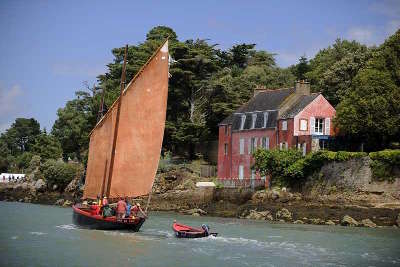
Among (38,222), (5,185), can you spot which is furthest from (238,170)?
(5,185)

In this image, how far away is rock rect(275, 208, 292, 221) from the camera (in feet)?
217

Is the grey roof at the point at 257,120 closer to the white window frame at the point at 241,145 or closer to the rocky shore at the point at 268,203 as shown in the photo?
the white window frame at the point at 241,145

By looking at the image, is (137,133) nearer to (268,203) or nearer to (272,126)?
(268,203)

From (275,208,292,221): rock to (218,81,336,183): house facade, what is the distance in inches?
453

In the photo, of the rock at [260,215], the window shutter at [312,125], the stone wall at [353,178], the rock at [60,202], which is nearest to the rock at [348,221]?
the stone wall at [353,178]

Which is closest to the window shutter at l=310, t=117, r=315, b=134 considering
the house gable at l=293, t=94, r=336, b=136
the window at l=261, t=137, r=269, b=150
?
the house gable at l=293, t=94, r=336, b=136

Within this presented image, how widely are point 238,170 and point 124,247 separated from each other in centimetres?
4413

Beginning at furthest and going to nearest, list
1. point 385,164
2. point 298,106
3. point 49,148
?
1. point 49,148
2. point 298,106
3. point 385,164

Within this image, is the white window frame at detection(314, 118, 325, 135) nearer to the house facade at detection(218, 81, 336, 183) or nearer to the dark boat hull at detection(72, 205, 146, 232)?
the house facade at detection(218, 81, 336, 183)

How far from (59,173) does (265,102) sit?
29427 mm

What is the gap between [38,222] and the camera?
58875mm

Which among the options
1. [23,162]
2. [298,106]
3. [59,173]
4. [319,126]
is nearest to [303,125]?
[319,126]

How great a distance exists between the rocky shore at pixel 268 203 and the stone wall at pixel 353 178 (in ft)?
1.94

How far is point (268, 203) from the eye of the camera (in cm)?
7300
